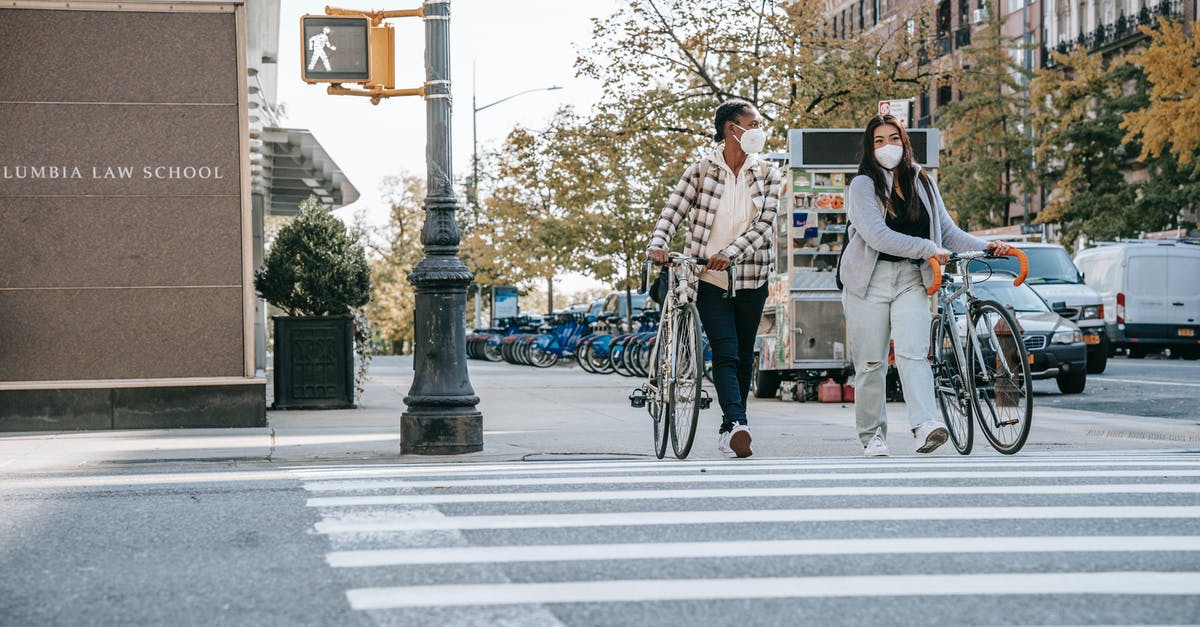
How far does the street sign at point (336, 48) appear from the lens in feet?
34.5

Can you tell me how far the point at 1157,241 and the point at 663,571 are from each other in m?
29.6

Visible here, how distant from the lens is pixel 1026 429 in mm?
8484

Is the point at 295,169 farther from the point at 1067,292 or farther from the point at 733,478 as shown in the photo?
the point at 733,478

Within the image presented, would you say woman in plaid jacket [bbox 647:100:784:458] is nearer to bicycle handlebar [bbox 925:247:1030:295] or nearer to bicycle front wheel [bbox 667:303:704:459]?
bicycle front wheel [bbox 667:303:704:459]

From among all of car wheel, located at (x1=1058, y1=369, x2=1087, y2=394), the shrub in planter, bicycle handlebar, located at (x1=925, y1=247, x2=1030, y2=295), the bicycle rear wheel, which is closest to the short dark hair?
bicycle handlebar, located at (x1=925, y1=247, x2=1030, y2=295)

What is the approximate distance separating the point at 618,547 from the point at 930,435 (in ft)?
12.2

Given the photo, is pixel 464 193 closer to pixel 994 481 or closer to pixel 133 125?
pixel 133 125

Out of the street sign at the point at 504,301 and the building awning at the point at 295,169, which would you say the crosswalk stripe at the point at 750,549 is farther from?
the street sign at the point at 504,301

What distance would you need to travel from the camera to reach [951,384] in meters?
9.02

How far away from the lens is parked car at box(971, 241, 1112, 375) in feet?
74.2

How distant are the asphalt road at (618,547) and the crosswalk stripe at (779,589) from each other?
12 mm

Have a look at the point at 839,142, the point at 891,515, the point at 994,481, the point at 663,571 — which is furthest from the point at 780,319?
the point at 663,571

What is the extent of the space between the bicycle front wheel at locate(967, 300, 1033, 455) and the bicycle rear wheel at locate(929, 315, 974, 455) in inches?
3.3

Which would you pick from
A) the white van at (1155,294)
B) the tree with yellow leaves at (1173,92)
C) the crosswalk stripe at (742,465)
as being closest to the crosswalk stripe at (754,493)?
the crosswalk stripe at (742,465)
